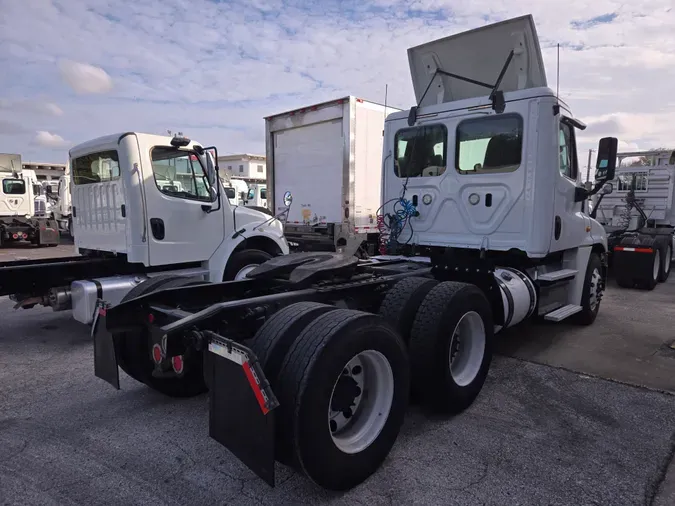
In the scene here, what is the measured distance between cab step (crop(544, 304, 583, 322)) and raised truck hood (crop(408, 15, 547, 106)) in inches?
99.3

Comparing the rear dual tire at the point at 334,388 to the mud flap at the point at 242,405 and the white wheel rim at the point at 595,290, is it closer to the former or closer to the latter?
the mud flap at the point at 242,405

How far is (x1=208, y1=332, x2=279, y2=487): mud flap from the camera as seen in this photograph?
229 centimetres

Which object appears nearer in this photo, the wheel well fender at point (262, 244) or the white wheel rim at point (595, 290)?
the white wheel rim at point (595, 290)

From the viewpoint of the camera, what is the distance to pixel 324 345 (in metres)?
2.54

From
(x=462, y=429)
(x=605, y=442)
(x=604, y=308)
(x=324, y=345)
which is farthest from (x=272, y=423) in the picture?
(x=604, y=308)

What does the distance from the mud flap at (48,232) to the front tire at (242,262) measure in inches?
553

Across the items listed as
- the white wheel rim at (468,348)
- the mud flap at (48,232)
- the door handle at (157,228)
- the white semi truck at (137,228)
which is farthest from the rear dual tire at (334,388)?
the mud flap at (48,232)

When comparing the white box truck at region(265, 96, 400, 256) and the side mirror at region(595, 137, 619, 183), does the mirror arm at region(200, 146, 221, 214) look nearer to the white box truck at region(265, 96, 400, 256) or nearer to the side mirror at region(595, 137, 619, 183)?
the white box truck at region(265, 96, 400, 256)

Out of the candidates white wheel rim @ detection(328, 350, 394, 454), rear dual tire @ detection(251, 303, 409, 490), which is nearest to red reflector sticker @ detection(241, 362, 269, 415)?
rear dual tire @ detection(251, 303, 409, 490)

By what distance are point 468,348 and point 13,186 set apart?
1827 cm

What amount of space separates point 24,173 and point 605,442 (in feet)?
66.0

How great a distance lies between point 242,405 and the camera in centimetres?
240

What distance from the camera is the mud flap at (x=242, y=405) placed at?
7.50ft

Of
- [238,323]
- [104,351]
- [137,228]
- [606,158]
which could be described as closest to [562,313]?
[606,158]
